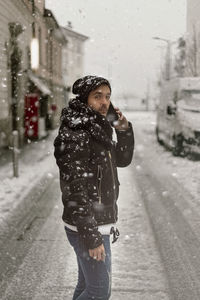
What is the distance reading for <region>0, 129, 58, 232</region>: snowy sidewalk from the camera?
27.1ft

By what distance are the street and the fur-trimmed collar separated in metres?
1.97

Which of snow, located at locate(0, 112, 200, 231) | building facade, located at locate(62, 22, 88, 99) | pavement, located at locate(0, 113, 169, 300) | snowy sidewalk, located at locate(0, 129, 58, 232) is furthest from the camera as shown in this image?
building facade, located at locate(62, 22, 88, 99)

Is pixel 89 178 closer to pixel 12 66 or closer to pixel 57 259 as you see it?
pixel 57 259

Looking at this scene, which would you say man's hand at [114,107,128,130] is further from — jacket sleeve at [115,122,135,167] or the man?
the man

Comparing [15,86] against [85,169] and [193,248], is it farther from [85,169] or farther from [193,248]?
[85,169]

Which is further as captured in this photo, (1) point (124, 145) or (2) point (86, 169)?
(1) point (124, 145)

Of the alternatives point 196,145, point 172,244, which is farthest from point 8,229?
point 196,145

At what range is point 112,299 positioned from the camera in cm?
407

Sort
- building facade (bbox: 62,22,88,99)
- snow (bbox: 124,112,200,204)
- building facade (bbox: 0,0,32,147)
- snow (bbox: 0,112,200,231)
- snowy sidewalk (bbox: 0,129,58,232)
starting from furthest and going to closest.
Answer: building facade (bbox: 62,22,88,99), building facade (bbox: 0,0,32,147), snow (bbox: 124,112,200,204), snow (bbox: 0,112,200,231), snowy sidewalk (bbox: 0,129,58,232)

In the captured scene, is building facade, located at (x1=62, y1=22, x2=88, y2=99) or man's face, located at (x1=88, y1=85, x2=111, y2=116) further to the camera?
building facade, located at (x1=62, y1=22, x2=88, y2=99)

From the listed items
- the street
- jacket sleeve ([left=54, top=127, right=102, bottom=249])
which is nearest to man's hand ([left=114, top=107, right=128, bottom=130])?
jacket sleeve ([left=54, top=127, right=102, bottom=249])

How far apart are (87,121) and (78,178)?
0.35 meters

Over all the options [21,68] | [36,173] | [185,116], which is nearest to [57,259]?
[36,173]

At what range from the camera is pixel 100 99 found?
279 cm
